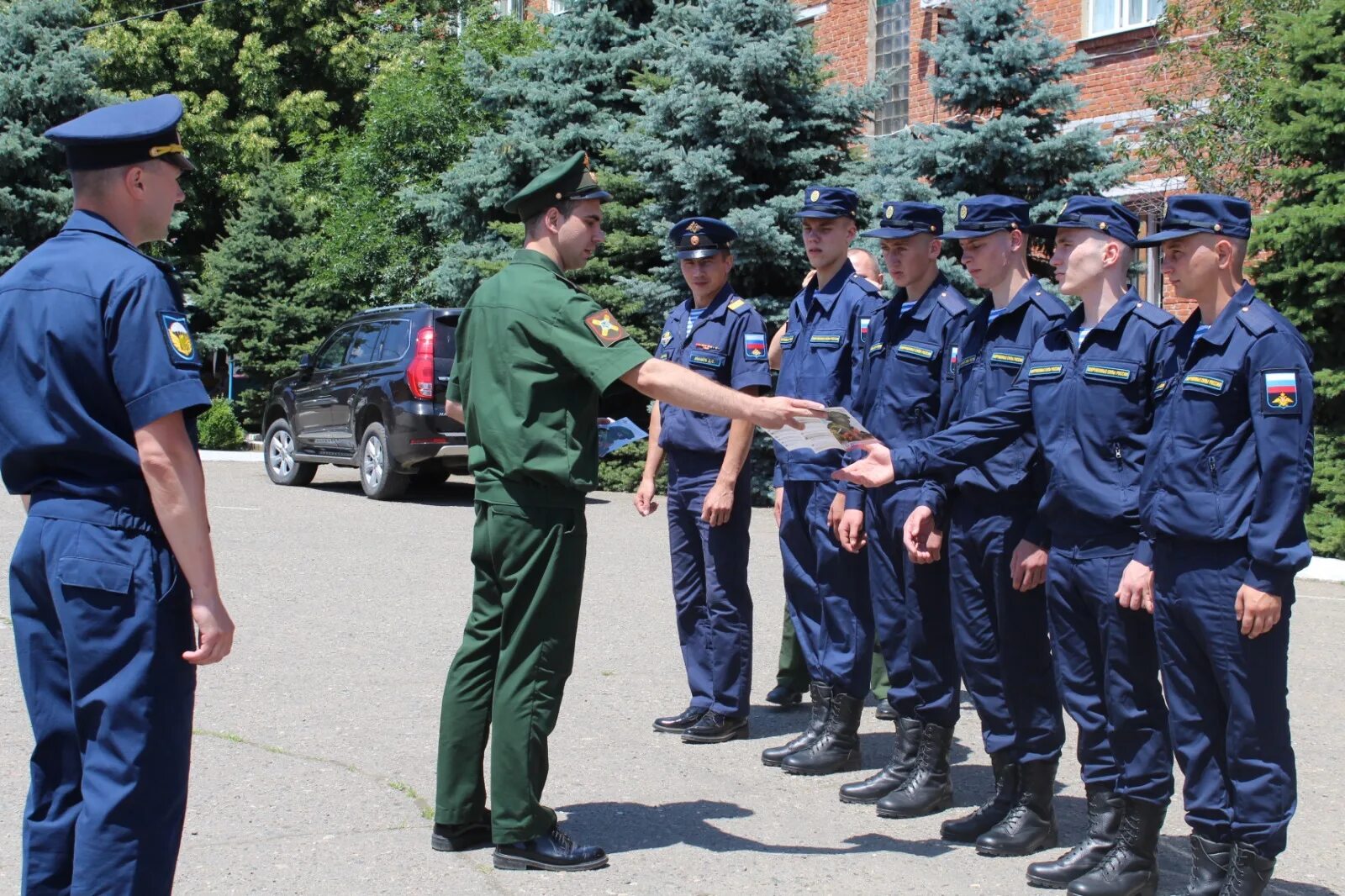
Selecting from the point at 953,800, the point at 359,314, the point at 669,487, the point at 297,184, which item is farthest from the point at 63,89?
the point at 953,800

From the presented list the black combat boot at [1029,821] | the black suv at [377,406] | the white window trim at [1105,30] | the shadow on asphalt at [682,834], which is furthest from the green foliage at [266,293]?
the black combat boot at [1029,821]

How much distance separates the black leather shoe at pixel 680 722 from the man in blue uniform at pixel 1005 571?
1620mm

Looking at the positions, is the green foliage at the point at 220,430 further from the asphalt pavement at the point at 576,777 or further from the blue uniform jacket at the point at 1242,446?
the blue uniform jacket at the point at 1242,446

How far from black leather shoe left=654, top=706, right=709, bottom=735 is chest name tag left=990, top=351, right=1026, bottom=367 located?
7.30ft

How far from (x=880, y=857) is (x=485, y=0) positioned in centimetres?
2175

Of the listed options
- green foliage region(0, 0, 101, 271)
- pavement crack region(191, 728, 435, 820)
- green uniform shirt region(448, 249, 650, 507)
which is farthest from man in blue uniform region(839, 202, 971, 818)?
green foliage region(0, 0, 101, 271)

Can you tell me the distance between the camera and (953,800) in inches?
210

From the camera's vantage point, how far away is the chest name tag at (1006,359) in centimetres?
485

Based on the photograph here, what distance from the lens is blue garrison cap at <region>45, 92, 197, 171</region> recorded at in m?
3.21

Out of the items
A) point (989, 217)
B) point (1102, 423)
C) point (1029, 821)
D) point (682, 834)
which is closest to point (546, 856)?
point (682, 834)

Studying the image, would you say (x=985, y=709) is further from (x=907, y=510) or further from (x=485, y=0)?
(x=485, y=0)

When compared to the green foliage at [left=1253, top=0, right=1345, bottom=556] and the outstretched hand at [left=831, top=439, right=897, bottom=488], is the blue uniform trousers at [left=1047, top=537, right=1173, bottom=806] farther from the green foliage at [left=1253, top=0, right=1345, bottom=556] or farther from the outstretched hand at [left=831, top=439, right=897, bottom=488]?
the green foliage at [left=1253, top=0, right=1345, bottom=556]

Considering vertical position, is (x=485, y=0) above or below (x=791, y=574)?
above

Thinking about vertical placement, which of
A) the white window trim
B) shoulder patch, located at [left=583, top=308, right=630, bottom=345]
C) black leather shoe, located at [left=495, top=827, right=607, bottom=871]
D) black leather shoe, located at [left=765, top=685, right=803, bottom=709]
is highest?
the white window trim
